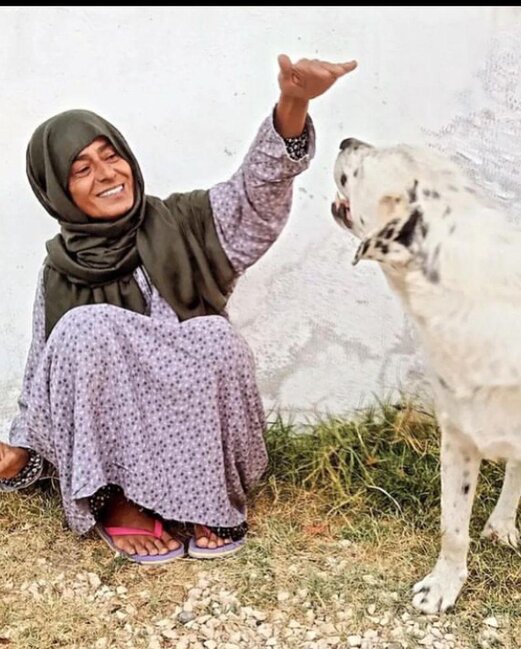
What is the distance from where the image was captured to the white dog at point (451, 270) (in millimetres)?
2668

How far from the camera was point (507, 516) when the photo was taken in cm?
329

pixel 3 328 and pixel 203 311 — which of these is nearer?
pixel 203 311

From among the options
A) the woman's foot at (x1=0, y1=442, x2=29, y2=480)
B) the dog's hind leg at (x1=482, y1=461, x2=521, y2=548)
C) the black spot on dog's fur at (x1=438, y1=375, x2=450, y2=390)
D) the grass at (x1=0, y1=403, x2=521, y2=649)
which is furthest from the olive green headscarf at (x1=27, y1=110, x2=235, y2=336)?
the dog's hind leg at (x1=482, y1=461, x2=521, y2=548)

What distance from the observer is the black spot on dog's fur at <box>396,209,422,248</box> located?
2.67m

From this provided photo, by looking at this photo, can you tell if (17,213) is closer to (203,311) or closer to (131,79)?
(131,79)

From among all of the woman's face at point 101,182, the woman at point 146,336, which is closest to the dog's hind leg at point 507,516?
the woman at point 146,336

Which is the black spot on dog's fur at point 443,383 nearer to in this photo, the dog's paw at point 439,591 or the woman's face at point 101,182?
the dog's paw at point 439,591

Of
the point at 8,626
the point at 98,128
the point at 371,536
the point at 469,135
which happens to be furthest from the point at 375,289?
the point at 8,626

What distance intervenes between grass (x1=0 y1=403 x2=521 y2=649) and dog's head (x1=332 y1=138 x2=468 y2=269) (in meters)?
1.02

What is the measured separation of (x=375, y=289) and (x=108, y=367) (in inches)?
44.1

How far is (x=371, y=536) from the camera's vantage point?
337 centimetres

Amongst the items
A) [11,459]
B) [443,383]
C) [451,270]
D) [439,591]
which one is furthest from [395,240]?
[11,459]

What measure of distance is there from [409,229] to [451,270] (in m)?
0.14

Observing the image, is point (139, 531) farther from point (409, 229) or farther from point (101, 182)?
point (409, 229)
